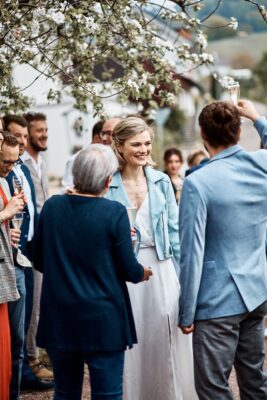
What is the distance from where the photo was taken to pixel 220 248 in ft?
17.1

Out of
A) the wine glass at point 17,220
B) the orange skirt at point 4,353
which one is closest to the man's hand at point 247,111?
the wine glass at point 17,220

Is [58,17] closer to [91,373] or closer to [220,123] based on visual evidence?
[220,123]

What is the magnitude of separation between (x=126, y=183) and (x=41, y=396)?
2085 mm

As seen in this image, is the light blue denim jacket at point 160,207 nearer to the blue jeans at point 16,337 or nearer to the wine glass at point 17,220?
the wine glass at point 17,220

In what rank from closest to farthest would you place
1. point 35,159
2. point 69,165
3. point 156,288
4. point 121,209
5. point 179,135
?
point 121,209 → point 156,288 → point 35,159 → point 69,165 → point 179,135

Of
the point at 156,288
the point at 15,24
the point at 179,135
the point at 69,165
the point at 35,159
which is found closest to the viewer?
the point at 156,288

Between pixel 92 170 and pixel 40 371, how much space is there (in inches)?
139

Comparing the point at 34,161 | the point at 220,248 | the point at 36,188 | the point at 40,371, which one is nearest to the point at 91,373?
the point at 220,248

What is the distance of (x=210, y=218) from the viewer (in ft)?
17.0

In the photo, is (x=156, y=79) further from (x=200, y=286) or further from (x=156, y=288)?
(x=200, y=286)

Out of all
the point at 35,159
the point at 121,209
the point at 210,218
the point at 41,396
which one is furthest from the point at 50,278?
the point at 35,159

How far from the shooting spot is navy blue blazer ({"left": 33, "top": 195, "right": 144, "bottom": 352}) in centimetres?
504

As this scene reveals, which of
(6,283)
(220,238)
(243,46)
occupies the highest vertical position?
(243,46)

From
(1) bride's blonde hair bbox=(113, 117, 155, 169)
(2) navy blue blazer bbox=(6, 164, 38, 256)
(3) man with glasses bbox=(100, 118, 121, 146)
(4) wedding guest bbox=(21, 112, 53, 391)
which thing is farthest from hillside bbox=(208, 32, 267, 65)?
(1) bride's blonde hair bbox=(113, 117, 155, 169)
